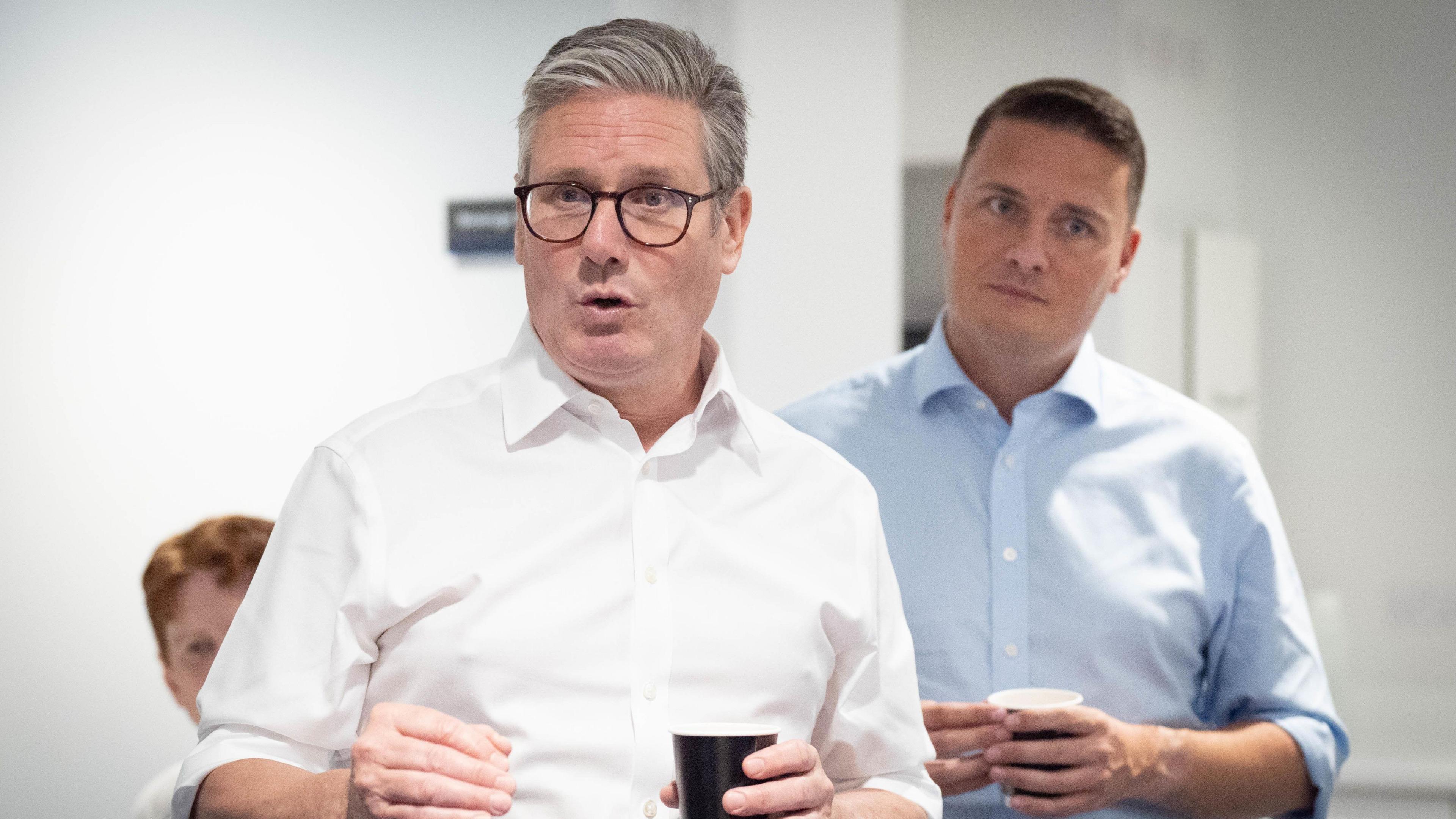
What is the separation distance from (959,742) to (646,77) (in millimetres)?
979

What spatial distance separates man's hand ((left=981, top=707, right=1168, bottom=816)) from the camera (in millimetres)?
1593

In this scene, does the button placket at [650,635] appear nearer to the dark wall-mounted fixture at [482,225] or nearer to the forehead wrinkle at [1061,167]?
the forehead wrinkle at [1061,167]

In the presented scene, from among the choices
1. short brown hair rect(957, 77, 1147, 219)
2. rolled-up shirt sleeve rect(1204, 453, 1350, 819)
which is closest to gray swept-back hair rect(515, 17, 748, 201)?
short brown hair rect(957, 77, 1147, 219)

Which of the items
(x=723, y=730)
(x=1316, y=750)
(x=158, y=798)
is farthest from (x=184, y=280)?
(x=1316, y=750)

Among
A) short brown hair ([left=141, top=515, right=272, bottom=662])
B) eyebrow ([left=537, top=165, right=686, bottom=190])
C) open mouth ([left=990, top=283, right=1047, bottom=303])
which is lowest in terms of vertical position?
short brown hair ([left=141, top=515, right=272, bottom=662])

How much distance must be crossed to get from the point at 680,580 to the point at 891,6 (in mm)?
1955

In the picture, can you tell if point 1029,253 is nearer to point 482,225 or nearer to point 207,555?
point 482,225

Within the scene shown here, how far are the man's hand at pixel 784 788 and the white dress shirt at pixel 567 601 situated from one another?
0.61 ft

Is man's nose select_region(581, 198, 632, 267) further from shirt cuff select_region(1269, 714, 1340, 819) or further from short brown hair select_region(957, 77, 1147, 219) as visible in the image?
shirt cuff select_region(1269, 714, 1340, 819)

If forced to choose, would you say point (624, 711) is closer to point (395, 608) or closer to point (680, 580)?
point (680, 580)

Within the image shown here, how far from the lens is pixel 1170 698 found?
1.87 m

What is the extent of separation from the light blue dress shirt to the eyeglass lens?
0.75 metres

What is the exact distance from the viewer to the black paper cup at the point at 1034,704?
1.60 metres

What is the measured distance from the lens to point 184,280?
2.85 meters
